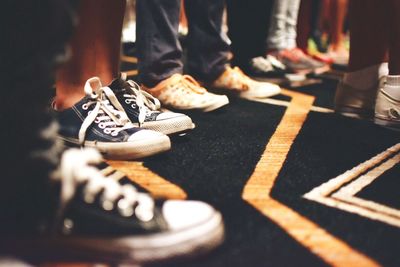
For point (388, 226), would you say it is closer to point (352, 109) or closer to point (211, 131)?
point (211, 131)

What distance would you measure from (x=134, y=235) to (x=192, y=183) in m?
0.22

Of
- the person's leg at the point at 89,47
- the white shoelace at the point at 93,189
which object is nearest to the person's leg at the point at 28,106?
the white shoelace at the point at 93,189

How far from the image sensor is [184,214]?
0.43 meters

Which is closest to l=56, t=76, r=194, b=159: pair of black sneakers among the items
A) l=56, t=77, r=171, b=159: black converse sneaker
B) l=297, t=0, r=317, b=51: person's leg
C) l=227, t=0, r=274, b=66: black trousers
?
l=56, t=77, r=171, b=159: black converse sneaker

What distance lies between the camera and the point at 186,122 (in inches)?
30.7

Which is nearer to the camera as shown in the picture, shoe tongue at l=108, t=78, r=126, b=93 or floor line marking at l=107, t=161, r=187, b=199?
floor line marking at l=107, t=161, r=187, b=199

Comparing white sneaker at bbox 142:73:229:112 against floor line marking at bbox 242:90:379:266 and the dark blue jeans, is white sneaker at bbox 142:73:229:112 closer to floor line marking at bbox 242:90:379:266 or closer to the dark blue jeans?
the dark blue jeans

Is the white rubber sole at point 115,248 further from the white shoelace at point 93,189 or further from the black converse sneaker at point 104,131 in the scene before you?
the black converse sneaker at point 104,131

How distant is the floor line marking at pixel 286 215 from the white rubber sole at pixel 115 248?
0.15m

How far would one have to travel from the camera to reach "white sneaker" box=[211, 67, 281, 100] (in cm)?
119

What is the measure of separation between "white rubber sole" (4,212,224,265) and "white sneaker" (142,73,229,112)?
59 cm

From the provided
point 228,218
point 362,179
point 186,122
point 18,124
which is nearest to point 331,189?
point 362,179

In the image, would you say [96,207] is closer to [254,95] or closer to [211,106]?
[211,106]

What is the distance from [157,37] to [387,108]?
524 millimetres
